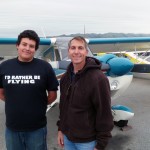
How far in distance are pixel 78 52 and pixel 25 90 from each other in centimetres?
56

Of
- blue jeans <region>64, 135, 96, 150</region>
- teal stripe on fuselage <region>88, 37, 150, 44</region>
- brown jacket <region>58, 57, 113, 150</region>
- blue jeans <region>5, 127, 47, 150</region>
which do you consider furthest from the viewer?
teal stripe on fuselage <region>88, 37, 150, 44</region>

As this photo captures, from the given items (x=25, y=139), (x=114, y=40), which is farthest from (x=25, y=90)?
(x=114, y=40)

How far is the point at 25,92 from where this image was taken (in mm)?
1924

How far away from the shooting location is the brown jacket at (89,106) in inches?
65.2

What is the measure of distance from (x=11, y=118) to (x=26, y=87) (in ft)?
1.06

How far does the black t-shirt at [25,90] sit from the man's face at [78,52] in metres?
0.36

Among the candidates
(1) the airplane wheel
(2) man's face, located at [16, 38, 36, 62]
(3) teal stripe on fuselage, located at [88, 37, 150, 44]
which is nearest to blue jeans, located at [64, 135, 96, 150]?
(2) man's face, located at [16, 38, 36, 62]

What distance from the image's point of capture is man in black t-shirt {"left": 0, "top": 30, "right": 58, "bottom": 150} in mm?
1933

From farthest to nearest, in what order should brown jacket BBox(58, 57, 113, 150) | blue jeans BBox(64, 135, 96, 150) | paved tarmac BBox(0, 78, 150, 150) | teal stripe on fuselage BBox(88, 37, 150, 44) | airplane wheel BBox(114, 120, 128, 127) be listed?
teal stripe on fuselage BBox(88, 37, 150, 44) < airplane wheel BBox(114, 120, 128, 127) < paved tarmac BBox(0, 78, 150, 150) < blue jeans BBox(64, 135, 96, 150) < brown jacket BBox(58, 57, 113, 150)

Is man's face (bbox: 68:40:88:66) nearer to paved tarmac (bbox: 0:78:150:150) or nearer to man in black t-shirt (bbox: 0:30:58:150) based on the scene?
man in black t-shirt (bbox: 0:30:58:150)

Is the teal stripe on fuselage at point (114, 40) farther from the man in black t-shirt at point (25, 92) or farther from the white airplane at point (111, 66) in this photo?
the man in black t-shirt at point (25, 92)

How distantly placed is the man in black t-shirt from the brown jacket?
285mm

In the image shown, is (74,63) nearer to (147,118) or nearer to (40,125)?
(40,125)

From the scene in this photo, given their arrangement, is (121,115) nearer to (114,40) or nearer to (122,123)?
(122,123)
